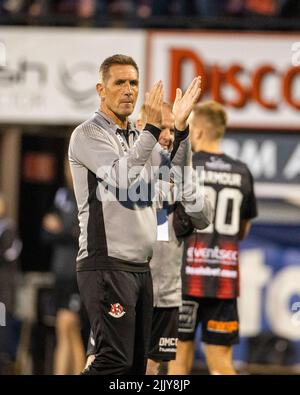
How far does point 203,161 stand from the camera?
7840 mm

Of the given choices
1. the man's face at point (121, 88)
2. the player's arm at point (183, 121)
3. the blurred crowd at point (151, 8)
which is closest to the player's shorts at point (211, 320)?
the player's arm at point (183, 121)

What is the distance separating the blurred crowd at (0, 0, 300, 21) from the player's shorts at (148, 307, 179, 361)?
608 cm

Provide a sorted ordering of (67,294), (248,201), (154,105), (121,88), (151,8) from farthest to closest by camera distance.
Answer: (151,8), (67,294), (248,201), (121,88), (154,105)

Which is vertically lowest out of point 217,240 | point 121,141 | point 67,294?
point 67,294

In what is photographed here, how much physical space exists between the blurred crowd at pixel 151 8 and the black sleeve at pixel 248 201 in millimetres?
5025

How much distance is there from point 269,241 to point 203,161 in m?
4.73

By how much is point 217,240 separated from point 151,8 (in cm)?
577

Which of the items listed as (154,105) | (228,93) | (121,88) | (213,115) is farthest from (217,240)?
(228,93)

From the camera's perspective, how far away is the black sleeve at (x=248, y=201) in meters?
8.03

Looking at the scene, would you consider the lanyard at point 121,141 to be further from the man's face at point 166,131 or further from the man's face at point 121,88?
the man's face at point 166,131

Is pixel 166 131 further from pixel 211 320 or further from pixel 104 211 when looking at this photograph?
pixel 211 320

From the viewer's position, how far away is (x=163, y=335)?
7.19 meters

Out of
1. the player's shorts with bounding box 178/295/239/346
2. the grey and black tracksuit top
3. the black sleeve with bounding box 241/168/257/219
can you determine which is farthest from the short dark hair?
the player's shorts with bounding box 178/295/239/346
